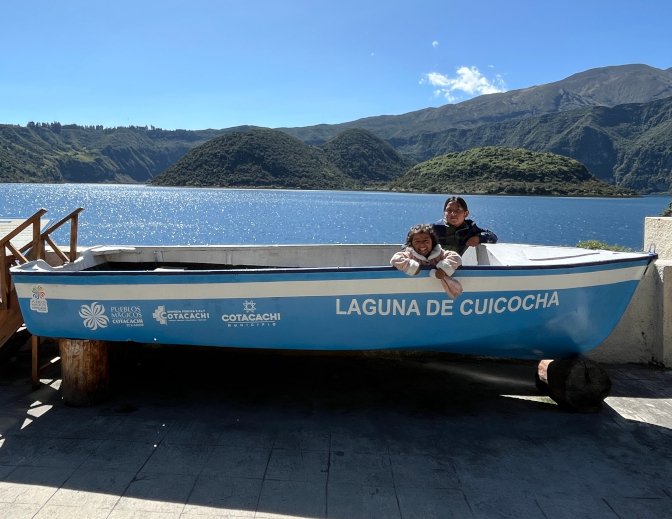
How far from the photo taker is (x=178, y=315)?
13.8 ft

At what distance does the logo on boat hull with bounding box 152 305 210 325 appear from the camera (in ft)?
13.8

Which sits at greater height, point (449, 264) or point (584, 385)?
point (449, 264)

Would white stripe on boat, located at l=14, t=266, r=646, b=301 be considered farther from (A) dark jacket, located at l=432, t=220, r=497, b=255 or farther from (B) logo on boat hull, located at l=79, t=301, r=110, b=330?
(A) dark jacket, located at l=432, t=220, r=497, b=255

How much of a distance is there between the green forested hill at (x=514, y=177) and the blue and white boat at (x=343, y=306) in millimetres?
120167

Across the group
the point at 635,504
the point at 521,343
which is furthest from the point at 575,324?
the point at 635,504

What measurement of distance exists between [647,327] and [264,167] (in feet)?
522

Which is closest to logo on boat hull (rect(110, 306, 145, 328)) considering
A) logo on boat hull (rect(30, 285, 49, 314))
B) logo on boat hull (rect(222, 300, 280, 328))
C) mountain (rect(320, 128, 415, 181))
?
logo on boat hull (rect(30, 285, 49, 314))

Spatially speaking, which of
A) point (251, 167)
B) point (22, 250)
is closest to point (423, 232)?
point (22, 250)

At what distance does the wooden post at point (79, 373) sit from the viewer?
4.36 m

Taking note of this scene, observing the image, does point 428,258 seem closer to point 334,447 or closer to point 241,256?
point 334,447

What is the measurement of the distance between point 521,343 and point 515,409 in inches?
21.8

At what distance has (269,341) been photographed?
4262 millimetres

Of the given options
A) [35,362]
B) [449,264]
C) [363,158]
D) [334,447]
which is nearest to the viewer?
[334,447]

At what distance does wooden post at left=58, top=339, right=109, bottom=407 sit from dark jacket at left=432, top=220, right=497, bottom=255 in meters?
3.17
